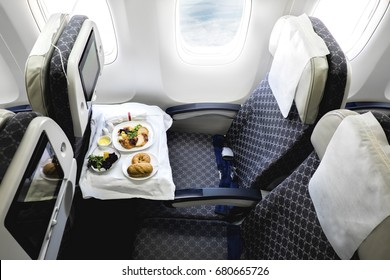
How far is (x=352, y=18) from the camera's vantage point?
211 centimetres

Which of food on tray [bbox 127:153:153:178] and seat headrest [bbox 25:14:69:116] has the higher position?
seat headrest [bbox 25:14:69:116]

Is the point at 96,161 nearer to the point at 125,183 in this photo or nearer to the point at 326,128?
the point at 125,183

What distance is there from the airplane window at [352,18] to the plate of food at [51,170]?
176 cm

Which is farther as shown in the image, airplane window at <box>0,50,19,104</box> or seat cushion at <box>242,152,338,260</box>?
airplane window at <box>0,50,19,104</box>

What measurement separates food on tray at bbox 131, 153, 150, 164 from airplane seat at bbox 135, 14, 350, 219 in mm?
297

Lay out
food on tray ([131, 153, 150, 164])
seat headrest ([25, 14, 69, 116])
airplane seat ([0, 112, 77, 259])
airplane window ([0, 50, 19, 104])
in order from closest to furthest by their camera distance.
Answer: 1. airplane seat ([0, 112, 77, 259])
2. seat headrest ([25, 14, 69, 116])
3. food on tray ([131, 153, 150, 164])
4. airplane window ([0, 50, 19, 104])

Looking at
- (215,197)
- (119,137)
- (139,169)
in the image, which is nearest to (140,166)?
(139,169)

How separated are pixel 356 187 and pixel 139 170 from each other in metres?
1.08

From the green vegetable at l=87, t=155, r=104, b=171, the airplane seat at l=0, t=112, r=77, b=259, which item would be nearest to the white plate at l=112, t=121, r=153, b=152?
the green vegetable at l=87, t=155, r=104, b=171

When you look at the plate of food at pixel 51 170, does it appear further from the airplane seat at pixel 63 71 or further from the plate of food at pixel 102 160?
the plate of food at pixel 102 160

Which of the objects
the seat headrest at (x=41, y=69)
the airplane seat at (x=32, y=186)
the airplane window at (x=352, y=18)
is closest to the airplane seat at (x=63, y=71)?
the seat headrest at (x=41, y=69)

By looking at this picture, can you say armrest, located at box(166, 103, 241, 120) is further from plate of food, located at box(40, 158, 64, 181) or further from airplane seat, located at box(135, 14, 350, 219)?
plate of food, located at box(40, 158, 64, 181)

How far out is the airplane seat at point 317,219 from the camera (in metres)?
0.88

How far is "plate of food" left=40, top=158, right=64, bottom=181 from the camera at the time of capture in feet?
3.36
